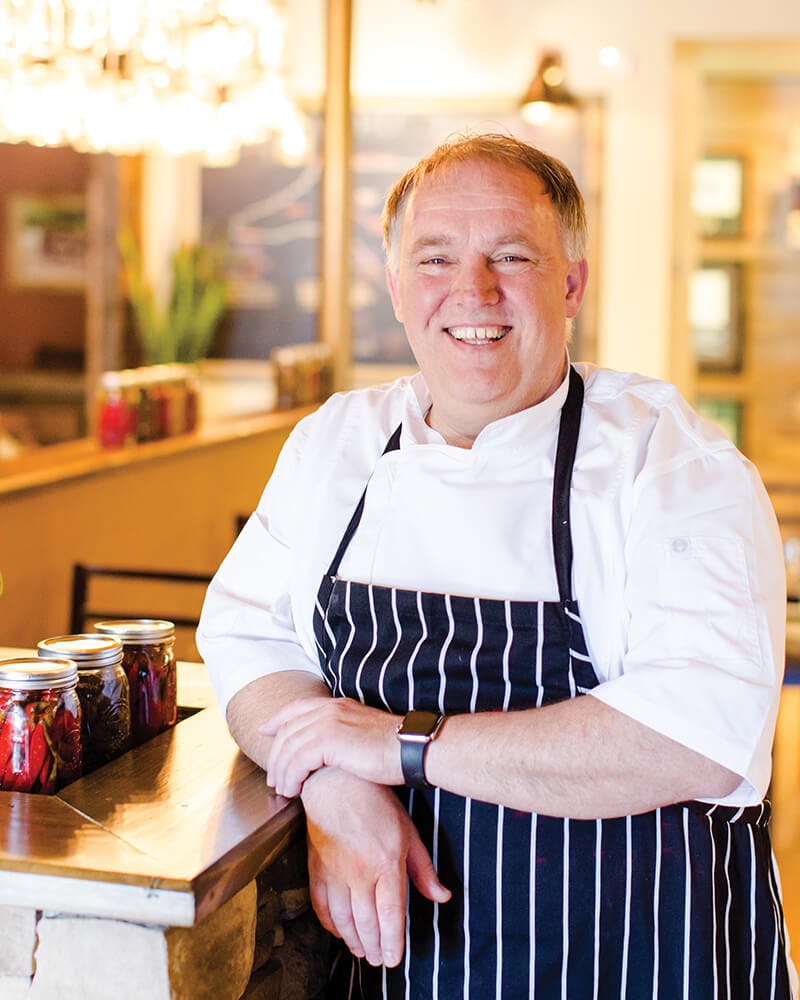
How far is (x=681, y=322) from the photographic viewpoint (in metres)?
6.34

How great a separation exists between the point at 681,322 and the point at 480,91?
1399 mm

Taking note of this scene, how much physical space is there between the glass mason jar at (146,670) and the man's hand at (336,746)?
0.21 m

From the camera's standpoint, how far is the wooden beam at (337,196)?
5.50 meters

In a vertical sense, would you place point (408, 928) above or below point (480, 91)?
below

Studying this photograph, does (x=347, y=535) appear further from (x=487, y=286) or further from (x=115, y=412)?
(x=115, y=412)

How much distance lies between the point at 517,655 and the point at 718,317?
6.46 metres

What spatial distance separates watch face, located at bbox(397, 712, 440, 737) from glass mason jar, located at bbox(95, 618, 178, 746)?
0.35 metres

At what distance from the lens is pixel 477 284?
1633 millimetres

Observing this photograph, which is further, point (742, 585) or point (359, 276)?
point (359, 276)

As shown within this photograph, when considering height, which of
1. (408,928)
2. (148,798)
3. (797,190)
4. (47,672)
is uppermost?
(797,190)

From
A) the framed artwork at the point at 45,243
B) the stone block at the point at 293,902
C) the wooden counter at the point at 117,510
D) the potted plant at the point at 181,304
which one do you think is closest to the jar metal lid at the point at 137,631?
the stone block at the point at 293,902

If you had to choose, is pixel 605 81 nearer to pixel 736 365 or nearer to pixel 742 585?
pixel 736 365

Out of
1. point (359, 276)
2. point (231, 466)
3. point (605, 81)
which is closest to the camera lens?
point (231, 466)

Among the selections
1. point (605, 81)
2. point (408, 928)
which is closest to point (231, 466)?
point (605, 81)
